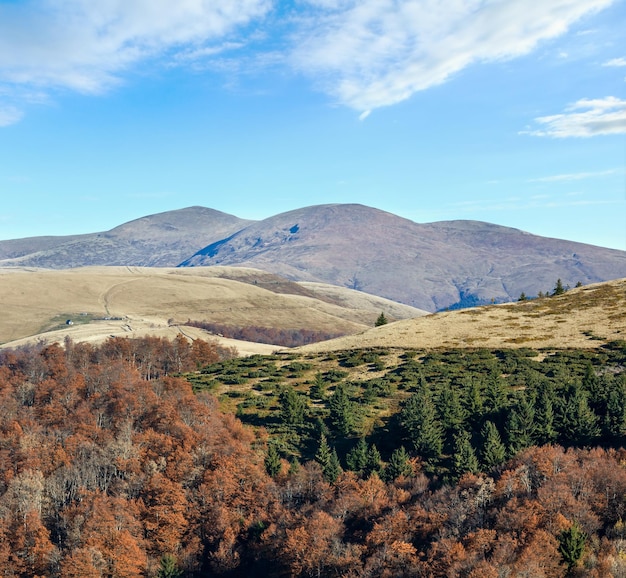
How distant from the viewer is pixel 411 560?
45.3 m

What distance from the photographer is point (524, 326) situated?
10512 centimetres

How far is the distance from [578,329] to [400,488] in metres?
59.7

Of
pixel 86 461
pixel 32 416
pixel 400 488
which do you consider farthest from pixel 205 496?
pixel 32 416

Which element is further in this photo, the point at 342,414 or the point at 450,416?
the point at 342,414

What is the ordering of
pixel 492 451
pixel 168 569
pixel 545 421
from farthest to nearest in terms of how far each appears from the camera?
pixel 545 421 < pixel 492 451 < pixel 168 569

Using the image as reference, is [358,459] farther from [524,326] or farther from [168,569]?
[524,326]

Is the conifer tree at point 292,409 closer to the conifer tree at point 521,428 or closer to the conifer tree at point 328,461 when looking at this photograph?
the conifer tree at point 328,461

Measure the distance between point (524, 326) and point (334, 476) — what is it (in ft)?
203

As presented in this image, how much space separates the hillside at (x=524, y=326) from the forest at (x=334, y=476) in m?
9.80

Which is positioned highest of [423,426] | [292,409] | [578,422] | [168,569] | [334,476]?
[578,422]

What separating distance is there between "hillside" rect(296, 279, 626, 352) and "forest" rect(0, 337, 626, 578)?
386 inches

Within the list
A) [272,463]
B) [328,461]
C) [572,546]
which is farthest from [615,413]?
[272,463]

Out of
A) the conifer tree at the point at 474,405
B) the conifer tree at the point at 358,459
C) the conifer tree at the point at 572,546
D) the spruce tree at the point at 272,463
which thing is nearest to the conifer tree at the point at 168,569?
the spruce tree at the point at 272,463

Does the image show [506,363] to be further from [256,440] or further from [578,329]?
[256,440]
